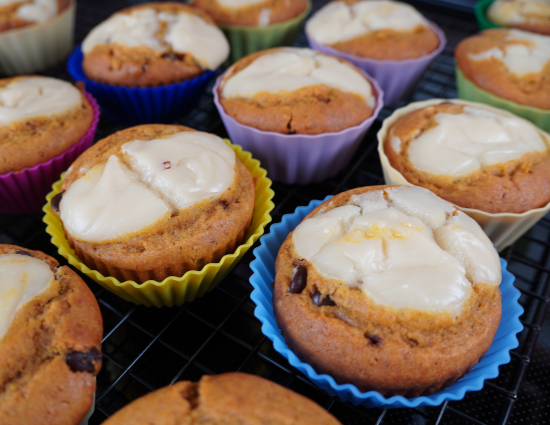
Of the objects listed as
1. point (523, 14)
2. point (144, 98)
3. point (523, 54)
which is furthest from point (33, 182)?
point (523, 14)

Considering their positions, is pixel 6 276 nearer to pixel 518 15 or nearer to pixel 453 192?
pixel 453 192

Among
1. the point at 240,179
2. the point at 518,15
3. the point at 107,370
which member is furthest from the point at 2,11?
the point at 518,15

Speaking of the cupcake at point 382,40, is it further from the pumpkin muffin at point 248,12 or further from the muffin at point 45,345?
the muffin at point 45,345

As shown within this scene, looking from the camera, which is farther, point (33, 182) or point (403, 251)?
point (33, 182)

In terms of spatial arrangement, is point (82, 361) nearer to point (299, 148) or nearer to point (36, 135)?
point (36, 135)

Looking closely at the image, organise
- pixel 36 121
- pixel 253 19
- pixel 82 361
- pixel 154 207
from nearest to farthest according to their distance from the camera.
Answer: pixel 82 361
pixel 154 207
pixel 36 121
pixel 253 19

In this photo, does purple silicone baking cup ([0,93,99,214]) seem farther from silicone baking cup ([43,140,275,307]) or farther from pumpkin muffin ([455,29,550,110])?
pumpkin muffin ([455,29,550,110])
